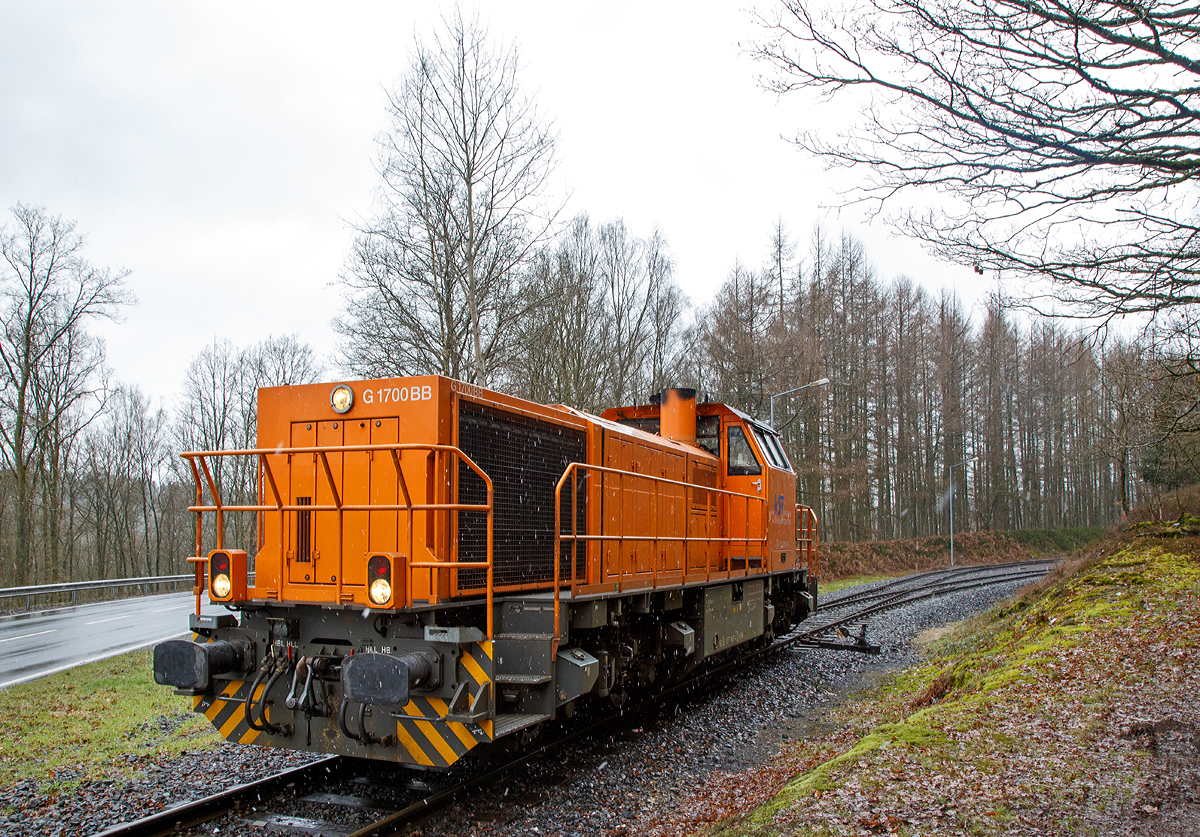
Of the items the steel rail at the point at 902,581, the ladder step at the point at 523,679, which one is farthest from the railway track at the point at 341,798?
the steel rail at the point at 902,581

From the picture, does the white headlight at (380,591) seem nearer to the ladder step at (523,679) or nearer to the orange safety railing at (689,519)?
the ladder step at (523,679)

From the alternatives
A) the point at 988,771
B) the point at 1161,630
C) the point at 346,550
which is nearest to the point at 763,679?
the point at 1161,630

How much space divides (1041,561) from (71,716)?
128ft

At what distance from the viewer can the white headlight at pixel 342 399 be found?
574 cm

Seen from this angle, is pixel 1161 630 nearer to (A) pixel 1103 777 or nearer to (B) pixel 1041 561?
(A) pixel 1103 777

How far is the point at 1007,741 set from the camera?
498 cm

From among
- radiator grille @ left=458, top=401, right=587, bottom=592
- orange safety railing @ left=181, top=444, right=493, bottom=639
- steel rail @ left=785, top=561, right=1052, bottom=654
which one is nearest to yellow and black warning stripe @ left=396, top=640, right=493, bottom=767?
orange safety railing @ left=181, top=444, right=493, bottom=639

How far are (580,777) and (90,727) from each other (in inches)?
202

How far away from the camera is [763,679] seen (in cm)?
992

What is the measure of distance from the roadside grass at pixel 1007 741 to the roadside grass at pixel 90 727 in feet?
15.6

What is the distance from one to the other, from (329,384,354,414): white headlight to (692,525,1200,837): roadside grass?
12.4 feet

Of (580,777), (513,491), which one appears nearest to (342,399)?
(513,491)

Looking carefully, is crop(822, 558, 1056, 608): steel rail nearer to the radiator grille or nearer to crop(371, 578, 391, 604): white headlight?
the radiator grille

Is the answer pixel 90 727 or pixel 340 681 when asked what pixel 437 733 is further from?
pixel 90 727
